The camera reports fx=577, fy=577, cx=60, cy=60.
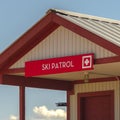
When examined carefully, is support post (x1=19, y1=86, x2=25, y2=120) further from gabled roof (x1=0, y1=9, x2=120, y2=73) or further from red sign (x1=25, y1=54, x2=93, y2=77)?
red sign (x1=25, y1=54, x2=93, y2=77)

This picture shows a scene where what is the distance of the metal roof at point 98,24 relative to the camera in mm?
14310

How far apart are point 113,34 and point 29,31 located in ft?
8.53

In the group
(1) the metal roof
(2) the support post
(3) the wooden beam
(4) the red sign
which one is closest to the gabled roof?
(1) the metal roof

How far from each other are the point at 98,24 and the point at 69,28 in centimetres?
100

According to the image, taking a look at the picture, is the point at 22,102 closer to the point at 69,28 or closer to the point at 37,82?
the point at 37,82

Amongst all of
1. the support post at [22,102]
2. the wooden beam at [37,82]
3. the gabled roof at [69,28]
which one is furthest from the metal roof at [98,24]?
the support post at [22,102]

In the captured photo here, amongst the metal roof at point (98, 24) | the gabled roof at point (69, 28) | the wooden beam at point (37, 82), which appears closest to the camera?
the gabled roof at point (69, 28)

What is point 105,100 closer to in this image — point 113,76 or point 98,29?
point 113,76

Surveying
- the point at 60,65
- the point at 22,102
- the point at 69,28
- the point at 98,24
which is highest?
the point at 98,24

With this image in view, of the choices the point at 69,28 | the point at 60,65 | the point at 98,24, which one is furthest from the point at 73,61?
the point at 98,24

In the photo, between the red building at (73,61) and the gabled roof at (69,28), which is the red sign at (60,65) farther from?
the gabled roof at (69,28)

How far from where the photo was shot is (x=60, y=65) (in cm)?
1504

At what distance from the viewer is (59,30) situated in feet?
51.3

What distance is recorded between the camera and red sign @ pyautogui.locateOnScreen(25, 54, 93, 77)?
1438 cm
